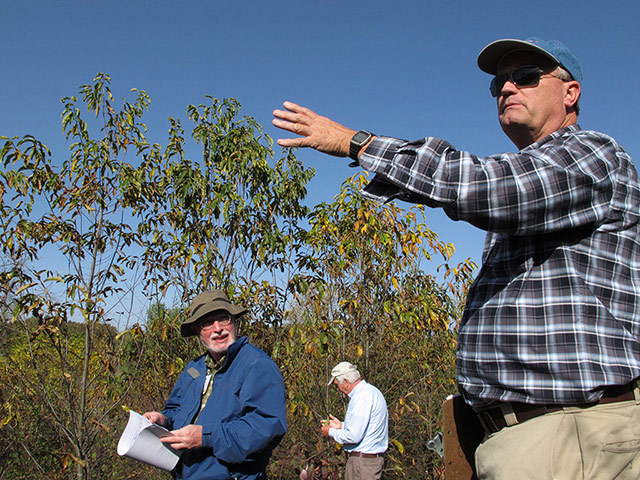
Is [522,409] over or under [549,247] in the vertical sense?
under

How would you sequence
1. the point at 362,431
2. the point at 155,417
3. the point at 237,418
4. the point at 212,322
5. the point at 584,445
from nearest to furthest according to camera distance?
the point at 584,445, the point at 237,418, the point at 155,417, the point at 212,322, the point at 362,431

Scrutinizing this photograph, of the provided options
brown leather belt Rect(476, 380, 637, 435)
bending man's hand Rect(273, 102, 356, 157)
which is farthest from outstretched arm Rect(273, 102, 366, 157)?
brown leather belt Rect(476, 380, 637, 435)

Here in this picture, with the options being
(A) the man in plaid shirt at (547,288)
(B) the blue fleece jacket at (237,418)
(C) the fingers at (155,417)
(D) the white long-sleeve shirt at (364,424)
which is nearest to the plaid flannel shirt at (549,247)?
(A) the man in plaid shirt at (547,288)

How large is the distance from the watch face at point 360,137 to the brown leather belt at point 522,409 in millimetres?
714

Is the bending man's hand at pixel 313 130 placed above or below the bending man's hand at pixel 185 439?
above

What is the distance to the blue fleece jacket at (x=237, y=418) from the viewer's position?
2.28 m

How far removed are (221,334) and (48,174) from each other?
7.97ft

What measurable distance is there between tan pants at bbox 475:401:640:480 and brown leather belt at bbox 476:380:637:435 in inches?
0.5

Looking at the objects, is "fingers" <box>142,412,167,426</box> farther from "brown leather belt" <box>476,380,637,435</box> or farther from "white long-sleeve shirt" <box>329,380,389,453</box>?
"white long-sleeve shirt" <box>329,380,389,453</box>

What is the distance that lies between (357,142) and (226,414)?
5.45 feet

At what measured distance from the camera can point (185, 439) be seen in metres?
2.23

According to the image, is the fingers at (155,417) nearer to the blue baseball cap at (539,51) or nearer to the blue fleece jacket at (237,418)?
the blue fleece jacket at (237,418)

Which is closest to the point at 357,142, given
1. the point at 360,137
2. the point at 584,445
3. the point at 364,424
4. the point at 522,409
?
the point at 360,137

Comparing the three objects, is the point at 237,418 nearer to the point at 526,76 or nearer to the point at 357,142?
the point at 357,142
